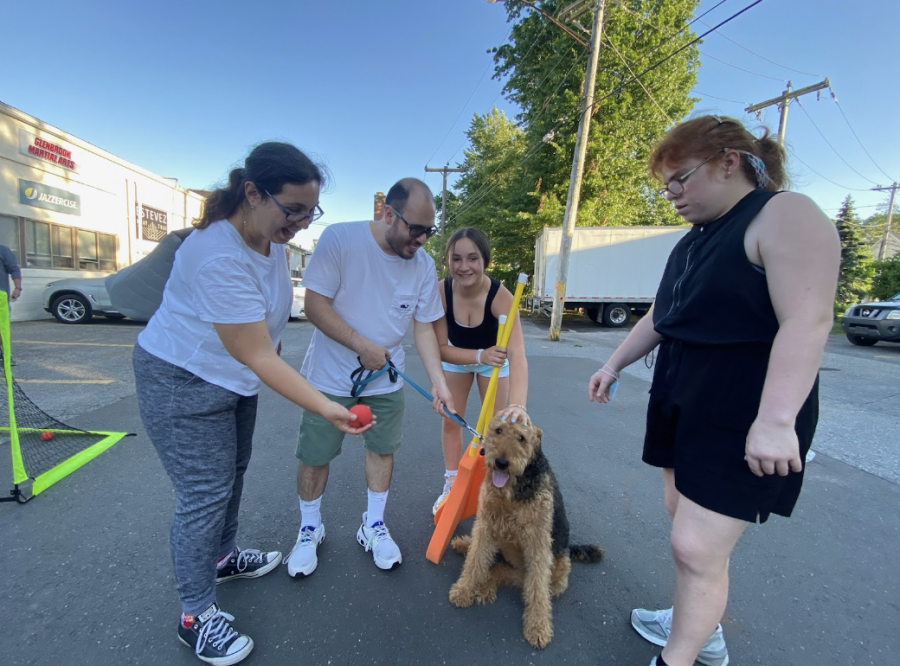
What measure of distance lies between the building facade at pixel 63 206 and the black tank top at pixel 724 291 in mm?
11637

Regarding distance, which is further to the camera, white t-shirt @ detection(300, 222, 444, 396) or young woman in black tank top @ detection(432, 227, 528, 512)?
young woman in black tank top @ detection(432, 227, 528, 512)

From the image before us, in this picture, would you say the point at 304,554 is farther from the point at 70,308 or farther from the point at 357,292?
the point at 70,308

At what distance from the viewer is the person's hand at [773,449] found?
1202 mm

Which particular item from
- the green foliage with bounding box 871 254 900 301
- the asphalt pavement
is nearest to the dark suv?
the asphalt pavement

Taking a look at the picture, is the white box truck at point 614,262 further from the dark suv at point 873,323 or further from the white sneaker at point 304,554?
the white sneaker at point 304,554

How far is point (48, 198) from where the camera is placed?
484 inches

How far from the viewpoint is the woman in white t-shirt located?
1.56m

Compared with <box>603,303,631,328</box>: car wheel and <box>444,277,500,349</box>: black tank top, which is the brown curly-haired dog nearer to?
<box>444,277,500,349</box>: black tank top

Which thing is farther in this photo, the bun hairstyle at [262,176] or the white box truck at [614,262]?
the white box truck at [614,262]

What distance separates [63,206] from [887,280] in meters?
32.7

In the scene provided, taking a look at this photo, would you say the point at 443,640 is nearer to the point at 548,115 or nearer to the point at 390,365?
the point at 390,365

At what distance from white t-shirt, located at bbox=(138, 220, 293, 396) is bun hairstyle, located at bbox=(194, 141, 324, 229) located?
0.25ft

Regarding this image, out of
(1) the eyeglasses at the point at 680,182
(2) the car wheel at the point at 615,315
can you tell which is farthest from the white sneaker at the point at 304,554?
(2) the car wheel at the point at 615,315

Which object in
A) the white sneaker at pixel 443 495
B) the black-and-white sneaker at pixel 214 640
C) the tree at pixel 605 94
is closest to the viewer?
the black-and-white sneaker at pixel 214 640
